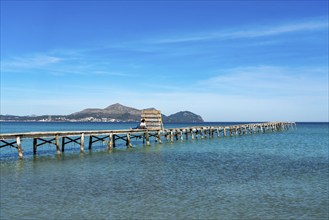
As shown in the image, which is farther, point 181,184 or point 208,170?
point 208,170

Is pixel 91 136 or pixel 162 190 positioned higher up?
pixel 91 136

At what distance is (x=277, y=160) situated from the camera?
32531 mm

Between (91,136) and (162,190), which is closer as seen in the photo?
(162,190)

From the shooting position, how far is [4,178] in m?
21.5

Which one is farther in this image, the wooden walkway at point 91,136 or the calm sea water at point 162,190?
the wooden walkway at point 91,136

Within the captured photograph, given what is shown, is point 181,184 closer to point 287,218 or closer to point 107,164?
point 287,218

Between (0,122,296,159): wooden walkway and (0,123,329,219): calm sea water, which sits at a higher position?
(0,122,296,159): wooden walkway

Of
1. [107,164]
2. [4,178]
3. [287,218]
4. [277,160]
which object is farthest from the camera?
[277,160]

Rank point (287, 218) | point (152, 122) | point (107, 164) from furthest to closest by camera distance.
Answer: point (152, 122) → point (107, 164) → point (287, 218)

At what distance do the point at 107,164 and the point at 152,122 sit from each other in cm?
2527

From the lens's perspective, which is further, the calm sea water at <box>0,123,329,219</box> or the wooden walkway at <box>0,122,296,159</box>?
the wooden walkway at <box>0,122,296,159</box>

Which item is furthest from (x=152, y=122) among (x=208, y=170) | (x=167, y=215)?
(x=167, y=215)

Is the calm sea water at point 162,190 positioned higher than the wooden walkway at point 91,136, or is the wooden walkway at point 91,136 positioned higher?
the wooden walkway at point 91,136

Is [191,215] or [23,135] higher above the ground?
[23,135]
